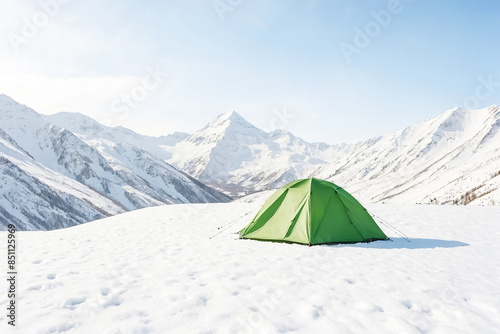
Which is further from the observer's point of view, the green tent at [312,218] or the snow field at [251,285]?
the green tent at [312,218]

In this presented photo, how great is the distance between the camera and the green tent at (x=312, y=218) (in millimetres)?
12516

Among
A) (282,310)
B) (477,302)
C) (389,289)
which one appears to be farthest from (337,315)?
(477,302)

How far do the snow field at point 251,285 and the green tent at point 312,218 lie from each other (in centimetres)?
62

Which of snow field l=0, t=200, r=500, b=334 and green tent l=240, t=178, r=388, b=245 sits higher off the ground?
green tent l=240, t=178, r=388, b=245

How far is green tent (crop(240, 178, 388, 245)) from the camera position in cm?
1252

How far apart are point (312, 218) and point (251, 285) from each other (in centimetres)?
583

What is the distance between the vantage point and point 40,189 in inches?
5054

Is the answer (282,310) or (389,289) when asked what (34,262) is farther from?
(389,289)

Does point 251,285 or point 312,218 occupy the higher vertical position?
point 312,218

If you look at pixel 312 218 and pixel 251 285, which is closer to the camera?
pixel 251 285

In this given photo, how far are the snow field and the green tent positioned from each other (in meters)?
0.62

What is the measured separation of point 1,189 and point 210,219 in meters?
126

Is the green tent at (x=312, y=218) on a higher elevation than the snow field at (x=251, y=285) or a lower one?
higher

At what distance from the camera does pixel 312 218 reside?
41.4 ft
